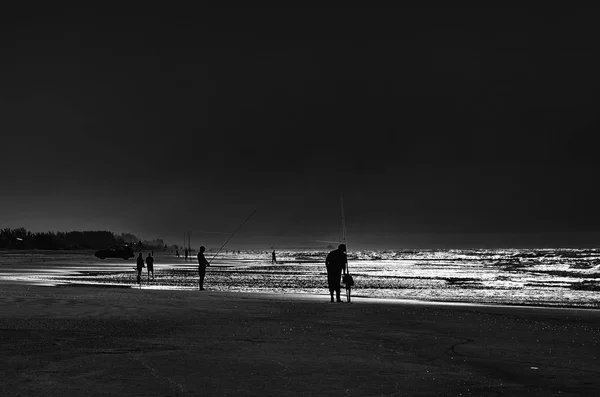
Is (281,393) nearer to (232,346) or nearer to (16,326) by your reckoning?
(232,346)

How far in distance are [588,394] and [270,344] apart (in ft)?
17.1

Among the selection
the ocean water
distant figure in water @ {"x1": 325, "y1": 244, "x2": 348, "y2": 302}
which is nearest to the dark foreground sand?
distant figure in water @ {"x1": 325, "y1": 244, "x2": 348, "y2": 302}

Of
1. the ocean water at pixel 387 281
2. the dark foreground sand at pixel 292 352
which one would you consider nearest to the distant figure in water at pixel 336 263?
the dark foreground sand at pixel 292 352

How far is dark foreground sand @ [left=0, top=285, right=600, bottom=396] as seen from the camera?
23.9 feet

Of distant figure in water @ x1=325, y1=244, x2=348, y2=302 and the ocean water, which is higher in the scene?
distant figure in water @ x1=325, y1=244, x2=348, y2=302

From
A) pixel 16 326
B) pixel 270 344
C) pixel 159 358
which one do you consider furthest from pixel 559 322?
pixel 16 326

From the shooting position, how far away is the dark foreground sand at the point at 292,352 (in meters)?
7.27

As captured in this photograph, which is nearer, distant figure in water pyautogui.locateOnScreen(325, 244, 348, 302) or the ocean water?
distant figure in water pyautogui.locateOnScreen(325, 244, 348, 302)

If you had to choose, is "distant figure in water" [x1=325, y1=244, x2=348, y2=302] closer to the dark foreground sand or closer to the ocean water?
the dark foreground sand

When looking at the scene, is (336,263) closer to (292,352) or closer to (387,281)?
(292,352)

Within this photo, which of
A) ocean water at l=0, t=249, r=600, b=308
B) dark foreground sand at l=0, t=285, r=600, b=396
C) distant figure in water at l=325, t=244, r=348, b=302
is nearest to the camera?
dark foreground sand at l=0, t=285, r=600, b=396

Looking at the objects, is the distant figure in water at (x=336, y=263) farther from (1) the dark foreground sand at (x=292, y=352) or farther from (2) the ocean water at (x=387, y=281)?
(2) the ocean water at (x=387, y=281)

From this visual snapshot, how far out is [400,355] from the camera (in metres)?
9.60

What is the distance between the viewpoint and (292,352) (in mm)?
9797
